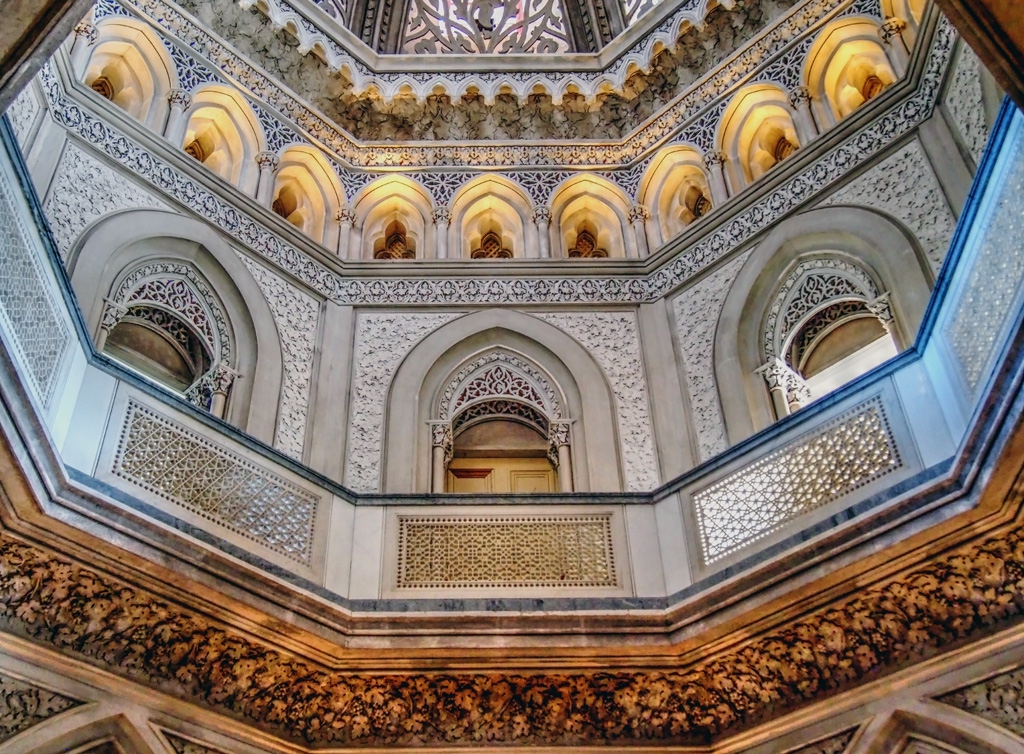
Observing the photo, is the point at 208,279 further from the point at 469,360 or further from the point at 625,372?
the point at 625,372

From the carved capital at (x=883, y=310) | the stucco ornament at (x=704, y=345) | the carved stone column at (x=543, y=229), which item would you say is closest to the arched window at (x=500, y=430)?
the stucco ornament at (x=704, y=345)

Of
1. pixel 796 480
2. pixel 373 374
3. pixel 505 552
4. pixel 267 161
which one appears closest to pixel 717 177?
pixel 373 374

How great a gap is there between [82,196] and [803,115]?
5.22 metres

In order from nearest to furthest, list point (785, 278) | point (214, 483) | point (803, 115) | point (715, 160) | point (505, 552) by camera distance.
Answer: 1. point (214, 483)
2. point (505, 552)
3. point (785, 278)
4. point (803, 115)
5. point (715, 160)

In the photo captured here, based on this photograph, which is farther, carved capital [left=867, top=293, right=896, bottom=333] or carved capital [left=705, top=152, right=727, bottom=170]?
carved capital [left=705, top=152, right=727, bottom=170]

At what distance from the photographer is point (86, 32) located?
755 centimetres

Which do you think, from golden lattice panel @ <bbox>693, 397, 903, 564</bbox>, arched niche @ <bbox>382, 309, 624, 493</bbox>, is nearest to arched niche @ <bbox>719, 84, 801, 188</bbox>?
arched niche @ <bbox>382, 309, 624, 493</bbox>

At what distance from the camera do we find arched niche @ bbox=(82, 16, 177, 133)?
25.6ft

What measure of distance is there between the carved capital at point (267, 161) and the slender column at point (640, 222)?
2944 millimetres

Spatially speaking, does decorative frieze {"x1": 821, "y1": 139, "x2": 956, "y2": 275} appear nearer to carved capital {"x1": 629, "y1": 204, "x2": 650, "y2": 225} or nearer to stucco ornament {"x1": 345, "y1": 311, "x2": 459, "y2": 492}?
carved capital {"x1": 629, "y1": 204, "x2": 650, "y2": 225}

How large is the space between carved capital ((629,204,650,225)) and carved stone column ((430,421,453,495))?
2.55 metres

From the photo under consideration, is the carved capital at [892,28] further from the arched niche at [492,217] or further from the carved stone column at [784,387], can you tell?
the arched niche at [492,217]

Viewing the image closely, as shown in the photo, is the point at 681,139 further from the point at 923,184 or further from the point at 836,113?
the point at 923,184

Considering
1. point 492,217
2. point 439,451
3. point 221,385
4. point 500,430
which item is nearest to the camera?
point 221,385
